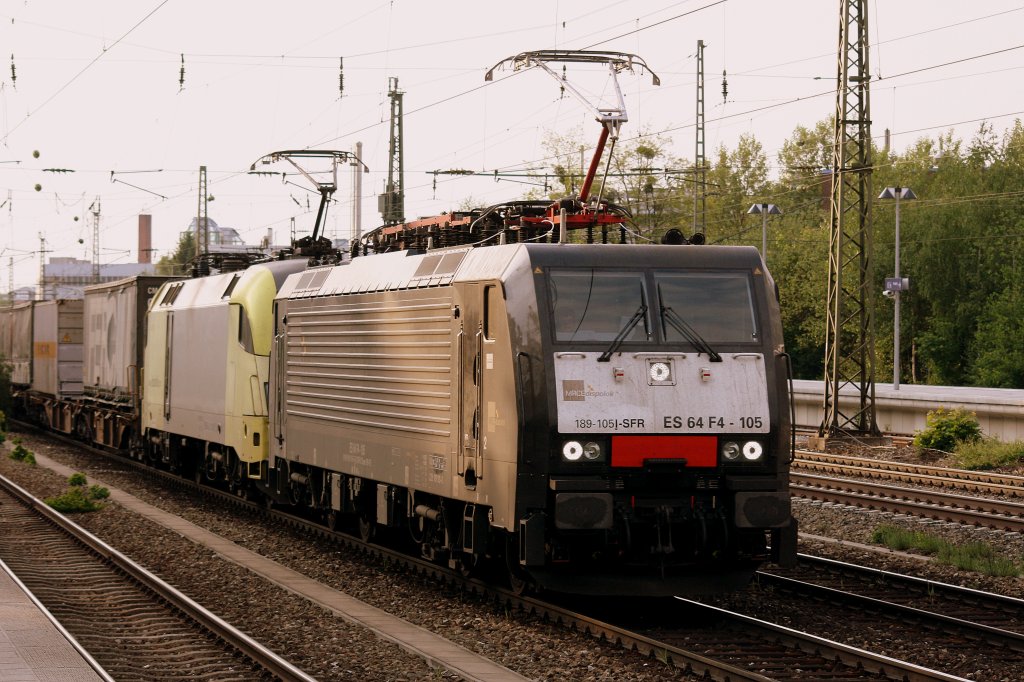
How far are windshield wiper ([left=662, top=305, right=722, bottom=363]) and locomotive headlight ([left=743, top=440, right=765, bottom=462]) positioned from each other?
0.72 metres

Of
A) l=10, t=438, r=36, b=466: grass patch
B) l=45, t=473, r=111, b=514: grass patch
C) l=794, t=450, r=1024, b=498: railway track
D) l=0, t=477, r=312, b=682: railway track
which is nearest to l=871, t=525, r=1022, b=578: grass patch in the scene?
l=794, t=450, r=1024, b=498: railway track

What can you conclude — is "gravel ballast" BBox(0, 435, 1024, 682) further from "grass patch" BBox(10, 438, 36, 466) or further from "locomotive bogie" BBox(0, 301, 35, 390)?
"locomotive bogie" BBox(0, 301, 35, 390)

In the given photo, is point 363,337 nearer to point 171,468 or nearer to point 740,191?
point 171,468

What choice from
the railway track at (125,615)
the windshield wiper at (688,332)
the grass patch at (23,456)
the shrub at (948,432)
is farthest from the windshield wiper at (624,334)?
the grass patch at (23,456)

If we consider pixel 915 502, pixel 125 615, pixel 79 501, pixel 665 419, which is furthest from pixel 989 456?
pixel 125 615

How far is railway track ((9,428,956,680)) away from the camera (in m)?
9.30

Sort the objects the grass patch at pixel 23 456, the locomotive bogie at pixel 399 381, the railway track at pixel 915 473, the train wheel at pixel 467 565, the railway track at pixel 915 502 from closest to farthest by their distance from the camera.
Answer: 1. the locomotive bogie at pixel 399 381
2. the train wheel at pixel 467 565
3. the railway track at pixel 915 502
4. the railway track at pixel 915 473
5. the grass patch at pixel 23 456

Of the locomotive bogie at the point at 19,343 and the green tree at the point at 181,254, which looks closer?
the locomotive bogie at the point at 19,343

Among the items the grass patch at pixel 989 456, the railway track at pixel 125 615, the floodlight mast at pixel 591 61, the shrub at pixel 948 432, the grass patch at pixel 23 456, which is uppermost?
the floodlight mast at pixel 591 61

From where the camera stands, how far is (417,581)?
45.4 ft

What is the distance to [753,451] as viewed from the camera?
Result: 36.7ft

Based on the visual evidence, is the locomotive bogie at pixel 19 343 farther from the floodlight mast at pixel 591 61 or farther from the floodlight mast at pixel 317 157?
the floodlight mast at pixel 591 61

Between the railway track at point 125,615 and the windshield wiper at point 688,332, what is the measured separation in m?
4.09

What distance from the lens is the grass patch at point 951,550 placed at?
13.9 m
